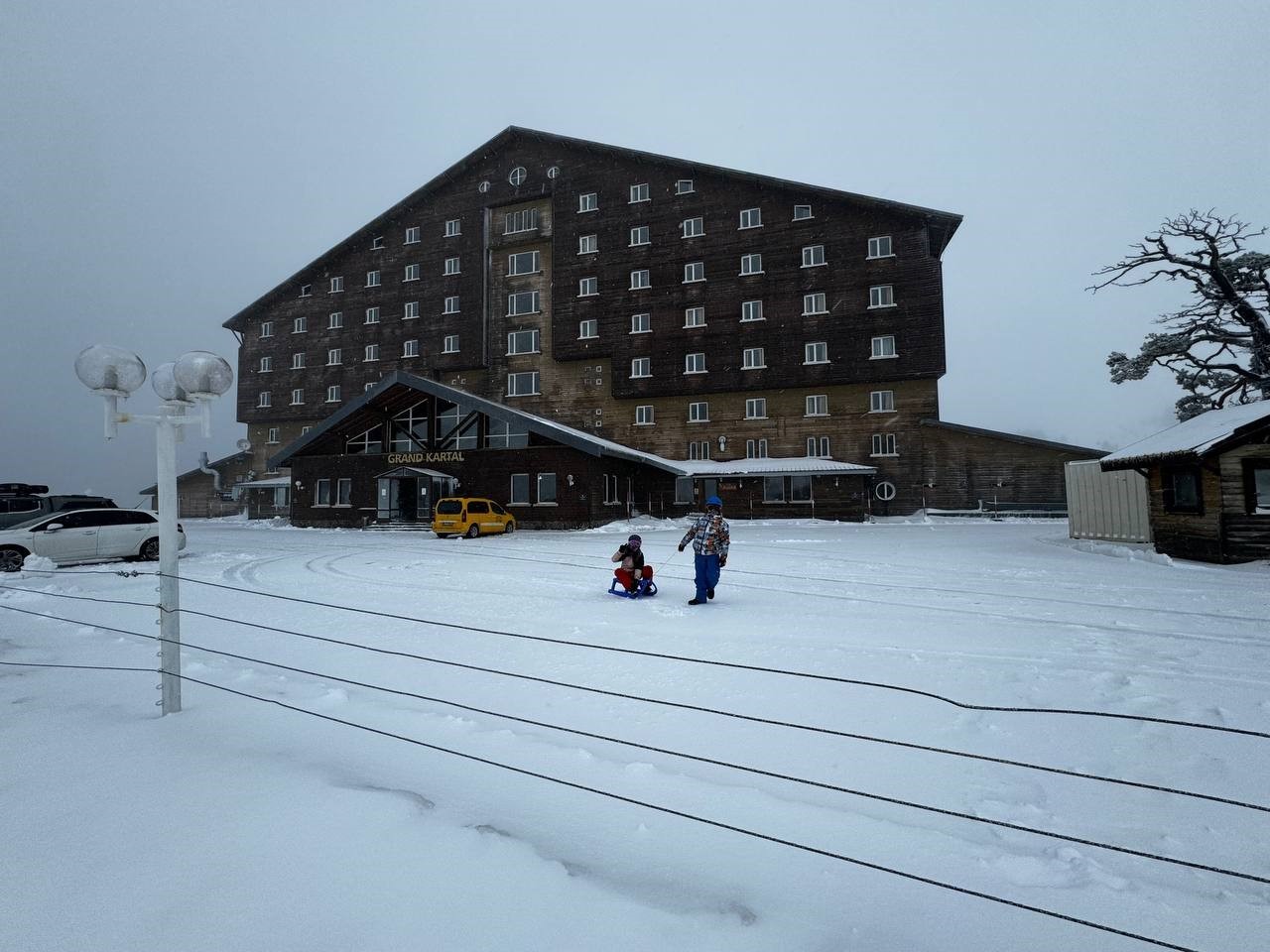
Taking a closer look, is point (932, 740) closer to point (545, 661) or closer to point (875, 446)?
point (545, 661)

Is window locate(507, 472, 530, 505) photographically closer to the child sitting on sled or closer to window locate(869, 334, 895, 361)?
the child sitting on sled

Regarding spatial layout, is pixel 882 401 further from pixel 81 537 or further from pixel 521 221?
pixel 81 537

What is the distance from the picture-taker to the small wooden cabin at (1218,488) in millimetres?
13586

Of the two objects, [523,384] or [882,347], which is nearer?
[882,347]

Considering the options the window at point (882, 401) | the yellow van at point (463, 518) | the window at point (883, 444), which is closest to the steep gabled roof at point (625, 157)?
the window at point (882, 401)

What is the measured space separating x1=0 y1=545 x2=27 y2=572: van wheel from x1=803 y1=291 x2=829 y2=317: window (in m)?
33.9

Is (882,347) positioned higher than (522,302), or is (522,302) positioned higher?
(522,302)

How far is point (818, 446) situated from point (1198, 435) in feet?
63.9

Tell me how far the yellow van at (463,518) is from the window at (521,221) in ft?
79.3

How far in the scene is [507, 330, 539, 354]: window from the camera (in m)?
40.8

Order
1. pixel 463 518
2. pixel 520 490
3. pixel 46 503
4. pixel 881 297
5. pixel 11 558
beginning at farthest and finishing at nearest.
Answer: pixel 881 297, pixel 520 490, pixel 463 518, pixel 46 503, pixel 11 558

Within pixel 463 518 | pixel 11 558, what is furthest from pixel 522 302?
pixel 11 558

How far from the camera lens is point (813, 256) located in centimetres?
3481

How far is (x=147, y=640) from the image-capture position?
7.30 m
